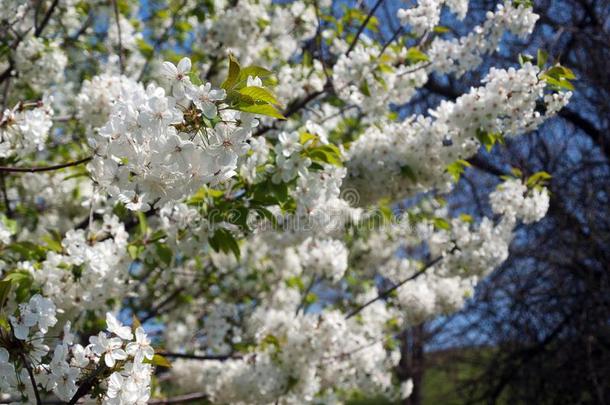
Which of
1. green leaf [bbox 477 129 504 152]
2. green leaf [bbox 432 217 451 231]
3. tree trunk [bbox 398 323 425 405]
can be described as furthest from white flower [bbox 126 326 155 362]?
tree trunk [bbox 398 323 425 405]

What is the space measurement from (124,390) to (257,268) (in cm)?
461

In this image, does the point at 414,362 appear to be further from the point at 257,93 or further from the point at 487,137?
the point at 257,93

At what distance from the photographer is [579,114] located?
7809 millimetres

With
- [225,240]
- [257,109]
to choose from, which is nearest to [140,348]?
[257,109]

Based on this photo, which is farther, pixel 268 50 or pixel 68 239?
pixel 268 50

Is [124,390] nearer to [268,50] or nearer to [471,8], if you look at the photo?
[268,50]

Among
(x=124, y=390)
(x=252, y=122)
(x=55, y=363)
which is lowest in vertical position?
(x=124, y=390)

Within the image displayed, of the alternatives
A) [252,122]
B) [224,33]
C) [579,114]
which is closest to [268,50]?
[224,33]

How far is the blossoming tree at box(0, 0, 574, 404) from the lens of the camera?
1791 mm

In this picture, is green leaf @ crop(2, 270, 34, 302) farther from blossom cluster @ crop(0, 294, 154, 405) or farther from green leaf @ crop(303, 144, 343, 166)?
green leaf @ crop(303, 144, 343, 166)

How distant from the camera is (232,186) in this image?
9.41 ft

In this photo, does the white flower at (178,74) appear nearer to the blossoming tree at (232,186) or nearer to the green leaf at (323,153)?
the blossoming tree at (232,186)

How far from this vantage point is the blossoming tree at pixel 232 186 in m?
1.79

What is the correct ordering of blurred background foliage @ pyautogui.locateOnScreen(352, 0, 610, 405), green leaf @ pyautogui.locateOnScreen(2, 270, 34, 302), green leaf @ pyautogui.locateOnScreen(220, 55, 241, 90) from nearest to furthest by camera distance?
green leaf @ pyautogui.locateOnScreen(220, 55, 241, 90) → green leaf @ pyautogui.locateOnScreen(2, 270, 34, 302) → blurred background foliage @ pyautogui.locateOnScreen(352, 0, 610, 405)
